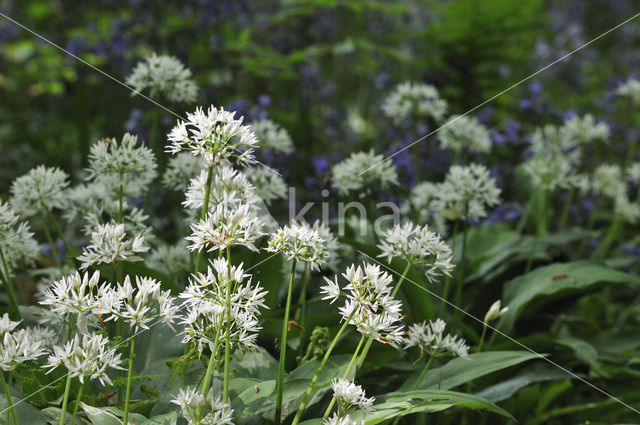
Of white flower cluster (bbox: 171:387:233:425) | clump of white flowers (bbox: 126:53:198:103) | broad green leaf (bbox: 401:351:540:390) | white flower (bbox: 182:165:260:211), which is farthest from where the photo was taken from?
clump of white flowers (bbox: 126:53:198:103)

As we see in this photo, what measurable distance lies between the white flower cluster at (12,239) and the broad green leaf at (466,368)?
115 centimetres

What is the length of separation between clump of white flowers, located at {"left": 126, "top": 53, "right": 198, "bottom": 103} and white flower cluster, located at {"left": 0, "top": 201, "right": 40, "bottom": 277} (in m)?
0.59

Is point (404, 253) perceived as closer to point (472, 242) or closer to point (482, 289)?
point (482, 289)

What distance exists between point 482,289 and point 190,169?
1.47m

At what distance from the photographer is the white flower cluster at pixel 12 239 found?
56.3 inches

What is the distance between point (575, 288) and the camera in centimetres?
222

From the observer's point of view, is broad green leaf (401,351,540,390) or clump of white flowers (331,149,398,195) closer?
broad green leaf (401,351,540,390)

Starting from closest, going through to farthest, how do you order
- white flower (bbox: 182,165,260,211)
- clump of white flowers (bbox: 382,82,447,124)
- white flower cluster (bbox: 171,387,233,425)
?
1. white flower cluster (bbox: 171,387,233,425)
2. white flower (bbox: 182,165,260,211)
3. clump of white flowers (bbox: 382,82,447,124)

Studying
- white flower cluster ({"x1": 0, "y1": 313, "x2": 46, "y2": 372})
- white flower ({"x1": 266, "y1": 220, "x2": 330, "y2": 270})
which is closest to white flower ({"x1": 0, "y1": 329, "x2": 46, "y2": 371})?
white flower cluster ({"x1": 0, "y1": 313, "x2": 46, "y2": 372})

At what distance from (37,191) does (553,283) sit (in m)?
1.86

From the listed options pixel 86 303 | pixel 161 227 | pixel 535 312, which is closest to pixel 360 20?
pixel 161 227

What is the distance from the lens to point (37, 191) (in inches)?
70.9

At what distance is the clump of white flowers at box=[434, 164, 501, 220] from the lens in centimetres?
203

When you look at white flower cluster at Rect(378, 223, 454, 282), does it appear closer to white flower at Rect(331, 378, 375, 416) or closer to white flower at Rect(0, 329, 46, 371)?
white flower at Rect(331, 378, 375, 416)
